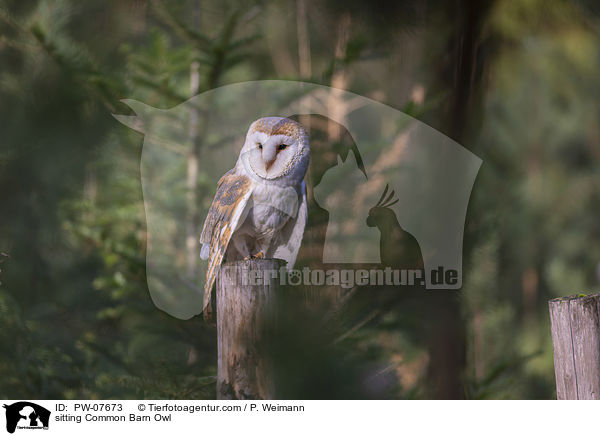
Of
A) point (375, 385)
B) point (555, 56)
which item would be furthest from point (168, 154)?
point (555, 56)

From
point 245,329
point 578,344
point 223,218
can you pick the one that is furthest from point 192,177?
point 578,344

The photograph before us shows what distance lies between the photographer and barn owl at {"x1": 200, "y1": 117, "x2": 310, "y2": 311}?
0.94 m

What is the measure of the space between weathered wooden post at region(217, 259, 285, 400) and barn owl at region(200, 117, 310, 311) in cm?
9

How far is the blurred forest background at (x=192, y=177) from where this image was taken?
1179mm

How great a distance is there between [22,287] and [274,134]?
94cm

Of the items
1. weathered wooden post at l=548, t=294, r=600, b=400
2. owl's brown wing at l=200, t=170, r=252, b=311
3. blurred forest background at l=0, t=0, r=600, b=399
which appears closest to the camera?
weathered wooden post at l=548, t=294, r=600, b=400

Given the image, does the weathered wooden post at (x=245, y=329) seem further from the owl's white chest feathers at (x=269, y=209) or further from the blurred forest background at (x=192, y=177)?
the blurred forest background at (x=192, y=177)

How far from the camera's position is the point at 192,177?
1196 millimetres

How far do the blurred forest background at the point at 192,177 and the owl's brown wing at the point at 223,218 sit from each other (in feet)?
0.79

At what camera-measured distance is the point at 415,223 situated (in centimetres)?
130
